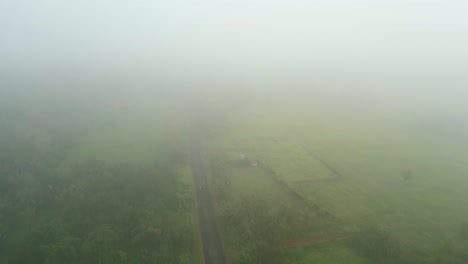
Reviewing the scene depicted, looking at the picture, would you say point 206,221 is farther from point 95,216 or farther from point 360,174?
point 360,174

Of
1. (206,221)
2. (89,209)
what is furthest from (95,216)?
(206,221)

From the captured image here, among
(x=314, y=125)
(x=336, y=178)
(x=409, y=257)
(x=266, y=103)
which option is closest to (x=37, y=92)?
(x=266, y=103)

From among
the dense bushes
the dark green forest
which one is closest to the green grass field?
the dark green forest

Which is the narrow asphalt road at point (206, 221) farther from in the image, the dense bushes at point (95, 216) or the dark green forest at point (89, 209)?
the dense bushes at point (95, 216)

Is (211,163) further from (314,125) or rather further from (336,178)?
(314,125)

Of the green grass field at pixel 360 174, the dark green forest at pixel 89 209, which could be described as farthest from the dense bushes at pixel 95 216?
the green grass field at pixel 360 174

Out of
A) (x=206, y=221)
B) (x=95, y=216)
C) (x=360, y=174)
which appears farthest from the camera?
(x=360, y=174)

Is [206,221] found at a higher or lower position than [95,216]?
lower

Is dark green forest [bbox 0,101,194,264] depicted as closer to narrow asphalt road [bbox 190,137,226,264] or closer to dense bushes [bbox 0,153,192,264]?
dense bushes [bbox 0,153,192,264]
